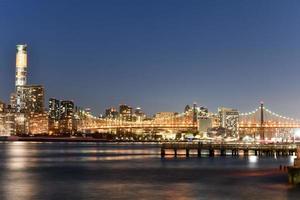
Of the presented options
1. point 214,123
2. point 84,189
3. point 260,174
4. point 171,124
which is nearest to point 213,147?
point 260,174

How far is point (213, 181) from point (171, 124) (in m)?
129

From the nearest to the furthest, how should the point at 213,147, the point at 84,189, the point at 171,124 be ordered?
1. the point at 84,189
2. the point at 213,147
3. the point at 171,124

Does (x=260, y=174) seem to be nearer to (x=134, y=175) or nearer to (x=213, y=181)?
(x=213, y=181)

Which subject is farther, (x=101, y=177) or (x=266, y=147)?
(x=266, y=147)

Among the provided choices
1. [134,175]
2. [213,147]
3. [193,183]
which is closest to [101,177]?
[134,175]

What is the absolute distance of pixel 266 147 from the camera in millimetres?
91875

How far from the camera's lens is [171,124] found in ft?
579

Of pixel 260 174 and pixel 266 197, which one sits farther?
pixel 260 174

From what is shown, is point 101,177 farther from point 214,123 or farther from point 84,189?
point 214,123

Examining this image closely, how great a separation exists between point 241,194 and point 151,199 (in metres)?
5.74

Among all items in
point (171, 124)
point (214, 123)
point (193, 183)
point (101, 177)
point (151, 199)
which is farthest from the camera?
point (214, 123)

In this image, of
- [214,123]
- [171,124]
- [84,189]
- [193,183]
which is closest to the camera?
[84,189]

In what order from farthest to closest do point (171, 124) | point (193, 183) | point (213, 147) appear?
1. point (171, 124)
2. point (213, 147)
3. point (193, 183)

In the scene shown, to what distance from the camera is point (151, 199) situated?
35062mm
